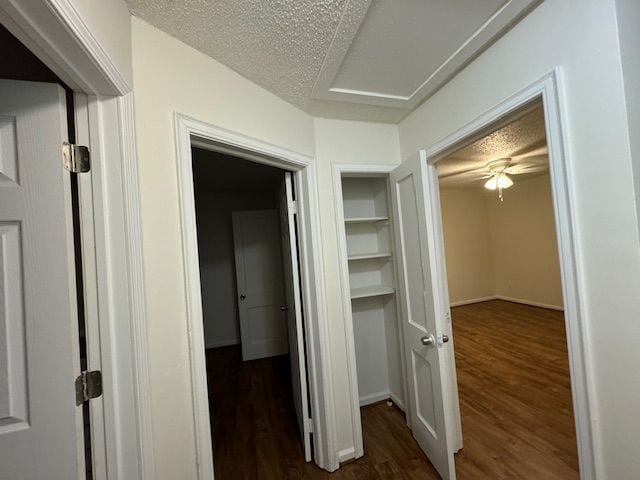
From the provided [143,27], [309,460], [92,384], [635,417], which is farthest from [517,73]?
[309,460]

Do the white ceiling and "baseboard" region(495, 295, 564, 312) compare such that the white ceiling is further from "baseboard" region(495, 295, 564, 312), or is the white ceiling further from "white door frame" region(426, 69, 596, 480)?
"baseboard" region(495, 295, 564, 312)

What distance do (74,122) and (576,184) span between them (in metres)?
1.69

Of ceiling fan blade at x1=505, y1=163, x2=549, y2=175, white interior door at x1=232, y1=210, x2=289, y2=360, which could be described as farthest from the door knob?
ceiling fan blade at x1=505, y1=163, x2=549, y2=175

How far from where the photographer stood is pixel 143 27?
37.4 inches

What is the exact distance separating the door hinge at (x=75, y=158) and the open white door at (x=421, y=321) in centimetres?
148

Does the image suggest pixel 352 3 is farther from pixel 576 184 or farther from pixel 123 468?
pixel 123 468

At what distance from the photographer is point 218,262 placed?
3.96 m

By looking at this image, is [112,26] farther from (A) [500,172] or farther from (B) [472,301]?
(B) [472,301]

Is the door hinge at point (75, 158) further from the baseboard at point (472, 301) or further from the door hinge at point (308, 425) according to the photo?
the baseboard at point (472, 301)

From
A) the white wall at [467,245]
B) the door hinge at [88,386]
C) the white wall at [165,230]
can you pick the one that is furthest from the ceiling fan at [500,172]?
the door hinge at [88,386]

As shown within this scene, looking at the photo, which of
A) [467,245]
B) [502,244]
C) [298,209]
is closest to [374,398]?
[298,209]

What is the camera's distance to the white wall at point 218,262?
3.88 metres

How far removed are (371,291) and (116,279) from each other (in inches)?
71.8

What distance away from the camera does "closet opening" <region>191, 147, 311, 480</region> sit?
179 cm
